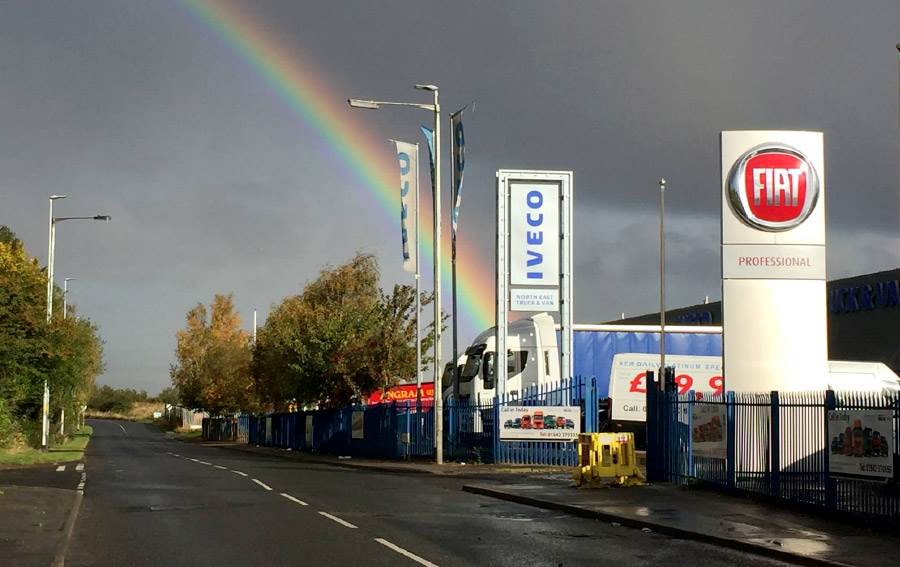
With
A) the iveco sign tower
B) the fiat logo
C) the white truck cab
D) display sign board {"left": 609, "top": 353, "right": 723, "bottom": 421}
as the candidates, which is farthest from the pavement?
display sign board {"left": 609, "top": 353, "right": 723, "bottom": 421}

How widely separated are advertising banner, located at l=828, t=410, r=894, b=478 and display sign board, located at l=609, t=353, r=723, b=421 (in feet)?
73.3

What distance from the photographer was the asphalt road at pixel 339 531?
12.7 metres

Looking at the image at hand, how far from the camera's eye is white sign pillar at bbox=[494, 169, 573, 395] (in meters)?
34.2

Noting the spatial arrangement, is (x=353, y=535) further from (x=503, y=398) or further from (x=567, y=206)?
(x=567, y=206)

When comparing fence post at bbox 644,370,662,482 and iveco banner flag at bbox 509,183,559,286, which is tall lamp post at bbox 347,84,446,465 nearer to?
iveco banner flag at bbox 509,183,559,286

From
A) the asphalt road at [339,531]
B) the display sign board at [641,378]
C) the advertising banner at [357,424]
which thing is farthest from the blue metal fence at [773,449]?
the advertising banner at [357,424]

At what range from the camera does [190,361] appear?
337ft

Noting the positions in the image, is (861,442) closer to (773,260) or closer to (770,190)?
(773,260)

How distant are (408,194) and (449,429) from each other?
8.06 meters

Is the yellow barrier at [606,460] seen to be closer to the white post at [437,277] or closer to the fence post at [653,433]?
the fence post at [653,433]

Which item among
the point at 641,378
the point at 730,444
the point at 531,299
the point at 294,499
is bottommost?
the point at 294,499

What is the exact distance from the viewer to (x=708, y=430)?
2125 centimetres

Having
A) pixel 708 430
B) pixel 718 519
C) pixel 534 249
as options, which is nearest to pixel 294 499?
pixel 708 430

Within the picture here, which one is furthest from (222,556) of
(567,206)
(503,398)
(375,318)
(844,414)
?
(375,318)
